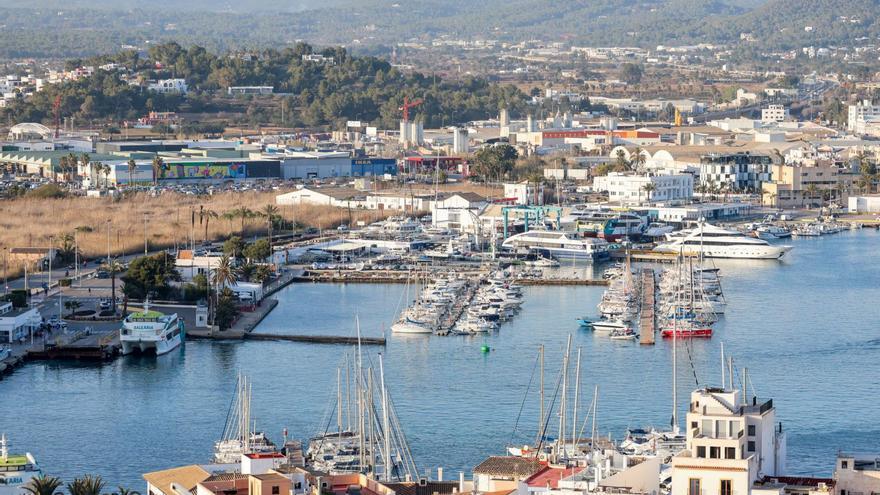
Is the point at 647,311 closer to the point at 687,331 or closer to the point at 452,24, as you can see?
the point at 687,331

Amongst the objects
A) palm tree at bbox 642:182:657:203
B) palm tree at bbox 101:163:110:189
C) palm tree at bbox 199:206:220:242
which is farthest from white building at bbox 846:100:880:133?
palm tree at bbox 199:206:220:242

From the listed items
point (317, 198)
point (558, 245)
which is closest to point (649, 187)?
point (317, 198)

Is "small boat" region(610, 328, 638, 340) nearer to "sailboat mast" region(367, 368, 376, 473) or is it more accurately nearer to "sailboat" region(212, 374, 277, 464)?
"sailboat" region(212, 374, 277, 464)

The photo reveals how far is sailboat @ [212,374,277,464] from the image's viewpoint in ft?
38.5

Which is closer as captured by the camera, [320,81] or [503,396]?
[503,396]

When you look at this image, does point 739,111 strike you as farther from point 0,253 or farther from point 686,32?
point 686,32

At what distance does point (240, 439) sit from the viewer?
40.4 ft

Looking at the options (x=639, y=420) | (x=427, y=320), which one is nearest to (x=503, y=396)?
(x=639, y=420)

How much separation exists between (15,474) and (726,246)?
16588mm

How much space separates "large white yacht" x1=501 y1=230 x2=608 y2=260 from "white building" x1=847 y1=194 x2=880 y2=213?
7254 mm

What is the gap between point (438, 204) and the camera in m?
29.6

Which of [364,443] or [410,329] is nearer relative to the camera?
[364,443]

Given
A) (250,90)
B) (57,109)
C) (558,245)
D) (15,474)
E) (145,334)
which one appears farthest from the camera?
(250,90)

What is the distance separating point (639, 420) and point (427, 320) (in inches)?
206
